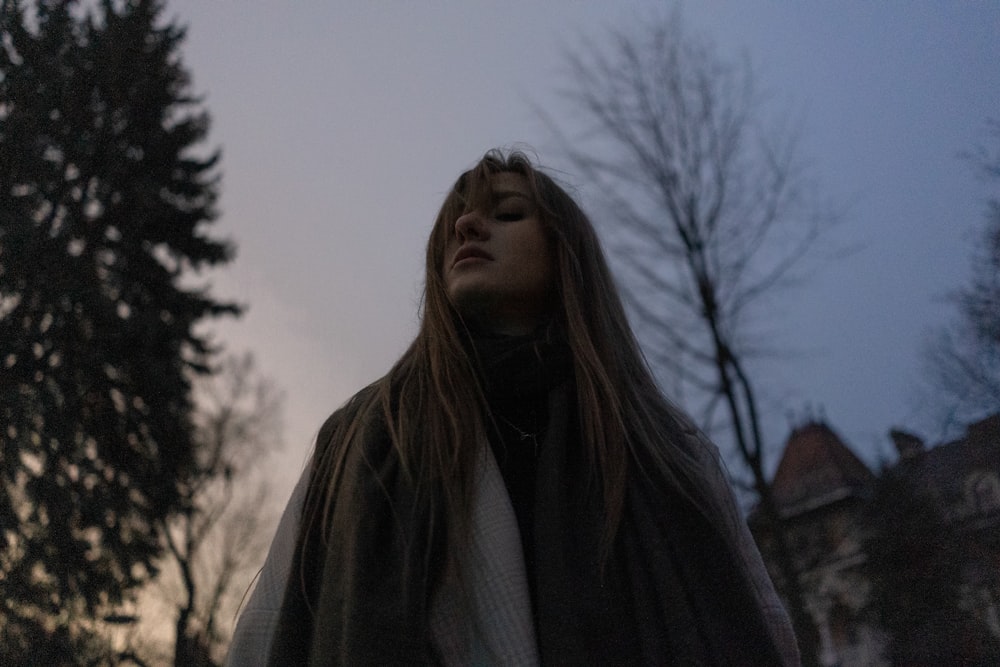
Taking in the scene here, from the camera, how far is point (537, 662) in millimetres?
1236

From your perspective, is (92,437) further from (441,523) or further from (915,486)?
(915,486)

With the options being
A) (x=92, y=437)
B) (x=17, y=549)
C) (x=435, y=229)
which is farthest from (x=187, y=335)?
(x=435, y=229)

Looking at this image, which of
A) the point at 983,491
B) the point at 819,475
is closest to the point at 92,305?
the point at 983,491

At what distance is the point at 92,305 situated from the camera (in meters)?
7.90

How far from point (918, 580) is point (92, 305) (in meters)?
10.2

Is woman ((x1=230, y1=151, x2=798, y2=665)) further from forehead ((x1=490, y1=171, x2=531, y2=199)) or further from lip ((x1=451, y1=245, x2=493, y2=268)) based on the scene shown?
forehead ((x1=490, y1=171, x2=531, y2=199))

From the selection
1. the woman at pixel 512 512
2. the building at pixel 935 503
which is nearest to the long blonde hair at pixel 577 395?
the woman at pixel 512 512

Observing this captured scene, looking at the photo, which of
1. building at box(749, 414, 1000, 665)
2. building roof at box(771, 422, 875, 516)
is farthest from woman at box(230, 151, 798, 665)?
building roof at box(771, 422, 875, 516)

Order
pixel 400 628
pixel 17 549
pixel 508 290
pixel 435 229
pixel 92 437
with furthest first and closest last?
pixel 92 437 → pixel 17 549 → pixel 435 229 → pixel 508 290 → pixel 400 628

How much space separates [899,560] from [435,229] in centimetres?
980

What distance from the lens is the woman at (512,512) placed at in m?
1.25

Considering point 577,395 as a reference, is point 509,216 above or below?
above

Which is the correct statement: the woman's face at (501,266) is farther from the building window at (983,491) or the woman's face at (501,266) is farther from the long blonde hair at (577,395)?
the building window at (983,491)

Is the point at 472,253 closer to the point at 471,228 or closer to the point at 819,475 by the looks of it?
the point at 471,228
